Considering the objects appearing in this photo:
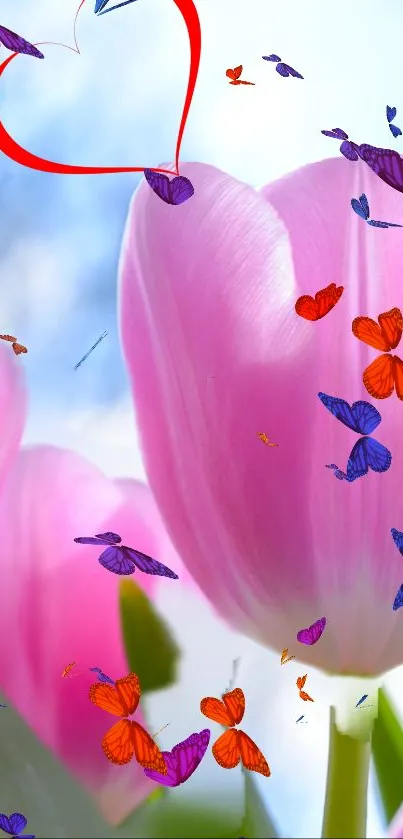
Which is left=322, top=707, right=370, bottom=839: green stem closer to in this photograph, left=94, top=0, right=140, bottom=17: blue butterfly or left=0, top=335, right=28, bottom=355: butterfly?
left=0, top=335, right=28, bottom=355: butterfly

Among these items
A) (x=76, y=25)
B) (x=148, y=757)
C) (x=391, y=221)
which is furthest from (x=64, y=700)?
(x=76, y=25)

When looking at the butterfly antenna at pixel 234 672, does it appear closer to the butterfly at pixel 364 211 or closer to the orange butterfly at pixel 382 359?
the orange butterfly at pixel 382 359

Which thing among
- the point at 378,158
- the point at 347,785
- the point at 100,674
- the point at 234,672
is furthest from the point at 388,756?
the point at 378,158

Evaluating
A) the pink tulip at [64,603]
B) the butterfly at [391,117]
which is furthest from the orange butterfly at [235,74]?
the pink tulip at [64,603]

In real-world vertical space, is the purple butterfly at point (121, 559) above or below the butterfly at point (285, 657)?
above

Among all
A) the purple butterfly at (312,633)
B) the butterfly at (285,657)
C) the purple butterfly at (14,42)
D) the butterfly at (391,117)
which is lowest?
the butterfly at (285,657)

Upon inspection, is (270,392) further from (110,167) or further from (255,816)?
(255,816)

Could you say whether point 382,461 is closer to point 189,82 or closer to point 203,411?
point 203,411

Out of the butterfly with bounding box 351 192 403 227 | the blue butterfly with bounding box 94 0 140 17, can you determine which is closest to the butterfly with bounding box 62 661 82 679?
the butterfly with bounding box 351 192 403 227
